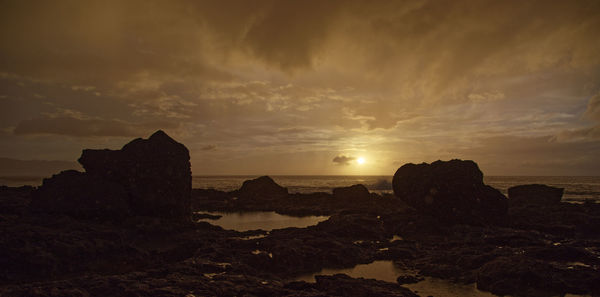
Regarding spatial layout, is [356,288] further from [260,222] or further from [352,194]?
[352,194]

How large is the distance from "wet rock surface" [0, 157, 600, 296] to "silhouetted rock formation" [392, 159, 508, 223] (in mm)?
2629

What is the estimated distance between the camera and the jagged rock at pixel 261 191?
2258 inches

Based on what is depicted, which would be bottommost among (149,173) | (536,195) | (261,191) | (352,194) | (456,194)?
(536,195)

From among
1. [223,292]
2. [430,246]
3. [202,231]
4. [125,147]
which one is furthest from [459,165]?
[125,147]

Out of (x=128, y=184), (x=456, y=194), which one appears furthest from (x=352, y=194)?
(x=128, y=184)

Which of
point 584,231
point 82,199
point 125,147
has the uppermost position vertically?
point 125,147

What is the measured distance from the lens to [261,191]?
59.3m

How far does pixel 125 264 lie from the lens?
49.6 feet

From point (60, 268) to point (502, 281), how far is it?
18151 millimetres

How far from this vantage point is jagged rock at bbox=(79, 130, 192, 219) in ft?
89.4

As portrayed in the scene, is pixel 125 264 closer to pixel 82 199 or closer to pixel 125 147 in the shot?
pixel 82 199

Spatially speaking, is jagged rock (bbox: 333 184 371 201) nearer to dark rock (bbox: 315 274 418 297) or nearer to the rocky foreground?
the rocky foreground

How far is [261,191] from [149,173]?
32.5 m

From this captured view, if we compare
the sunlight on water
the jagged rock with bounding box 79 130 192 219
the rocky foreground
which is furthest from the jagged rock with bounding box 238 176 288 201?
the sunlight on water
